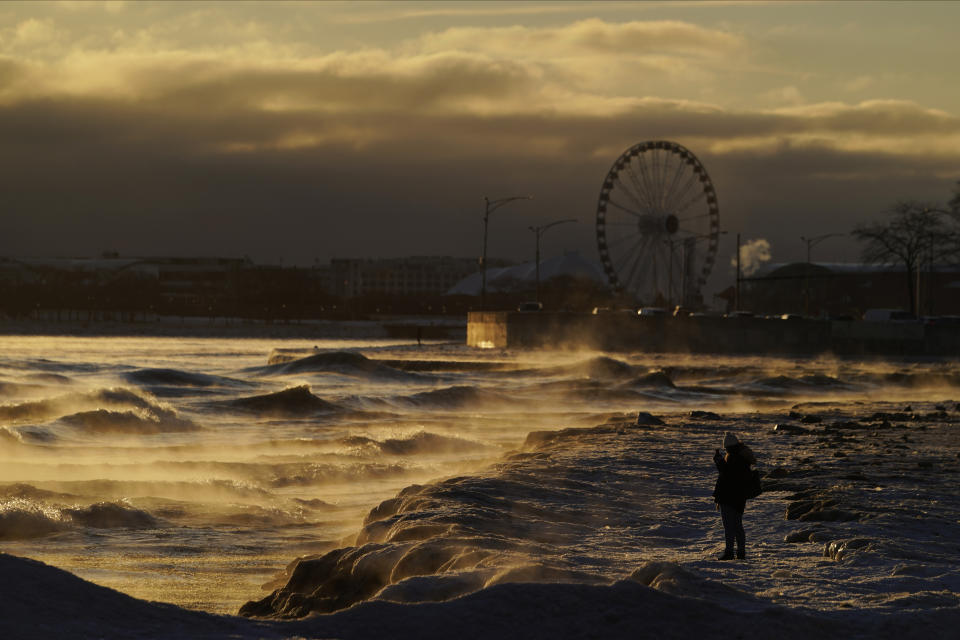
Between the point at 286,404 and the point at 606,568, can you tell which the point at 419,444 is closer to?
the point at 286,404

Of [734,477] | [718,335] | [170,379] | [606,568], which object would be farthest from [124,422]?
[718,335]

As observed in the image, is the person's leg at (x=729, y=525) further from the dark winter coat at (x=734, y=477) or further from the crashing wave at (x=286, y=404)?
the crashing wave at (x=286, y=404)

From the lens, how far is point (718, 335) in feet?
268

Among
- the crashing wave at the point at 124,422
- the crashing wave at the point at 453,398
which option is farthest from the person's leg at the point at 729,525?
the crashing wave at the point at 453,398

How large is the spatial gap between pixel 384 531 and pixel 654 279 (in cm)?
9767

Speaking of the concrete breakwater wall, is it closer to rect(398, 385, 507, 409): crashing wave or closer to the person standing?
rect(398, 385, 507, 409): crashing wave

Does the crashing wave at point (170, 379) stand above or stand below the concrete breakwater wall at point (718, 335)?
below

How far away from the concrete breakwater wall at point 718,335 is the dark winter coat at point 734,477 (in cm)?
6556

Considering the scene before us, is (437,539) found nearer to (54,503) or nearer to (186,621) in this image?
(186,621)

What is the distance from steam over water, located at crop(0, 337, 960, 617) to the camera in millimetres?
10508

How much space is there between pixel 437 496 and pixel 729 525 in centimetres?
451

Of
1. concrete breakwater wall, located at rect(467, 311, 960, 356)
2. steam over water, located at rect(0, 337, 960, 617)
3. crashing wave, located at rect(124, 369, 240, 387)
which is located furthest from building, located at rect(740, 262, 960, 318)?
steam over water, located at rect(0, 337, 960, 617)

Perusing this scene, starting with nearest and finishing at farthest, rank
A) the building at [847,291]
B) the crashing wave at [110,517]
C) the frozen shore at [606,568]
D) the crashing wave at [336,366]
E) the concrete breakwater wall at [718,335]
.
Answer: the frozen shore at [606,568] < the crashing wave at [110,517] < the crashing wave at [336,366] < the concrete breakwater wall at [718,335] < the building at [847,291]

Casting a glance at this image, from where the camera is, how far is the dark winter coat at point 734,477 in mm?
10773
